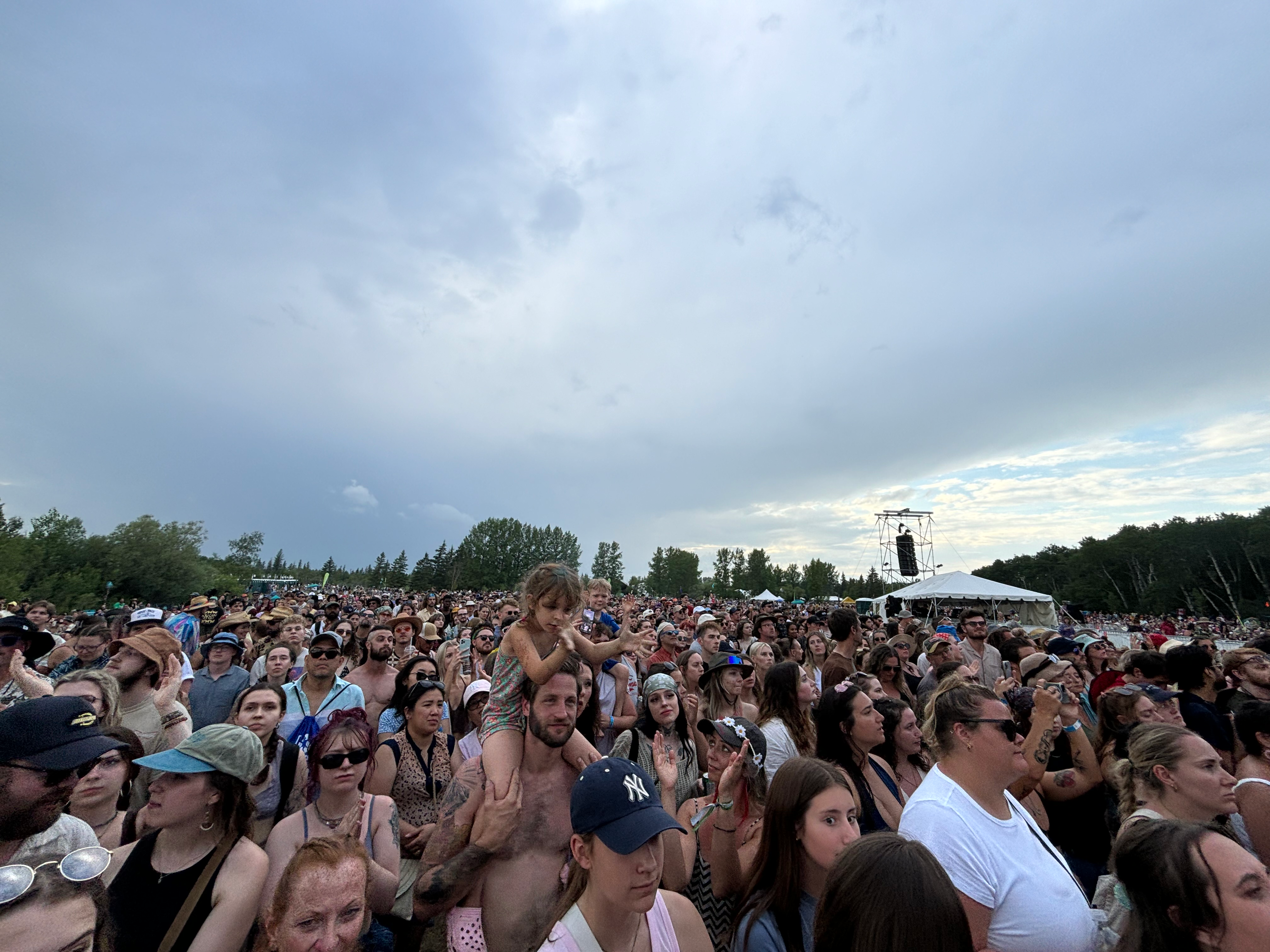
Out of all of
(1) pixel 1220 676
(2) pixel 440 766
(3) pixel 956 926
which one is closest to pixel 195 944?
A: (2) pixel 440 766

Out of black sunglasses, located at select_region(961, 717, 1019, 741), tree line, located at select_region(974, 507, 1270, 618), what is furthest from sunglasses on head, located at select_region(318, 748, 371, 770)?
tree line, located at select_region(974, 507, 1270, 618)

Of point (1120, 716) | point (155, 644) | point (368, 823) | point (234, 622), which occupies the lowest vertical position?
point (368, 823)

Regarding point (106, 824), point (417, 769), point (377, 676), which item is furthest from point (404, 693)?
point (106, 824)

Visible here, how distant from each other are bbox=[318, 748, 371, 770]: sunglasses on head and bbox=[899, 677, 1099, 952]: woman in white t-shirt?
260 centimetres

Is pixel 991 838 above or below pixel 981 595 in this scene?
below

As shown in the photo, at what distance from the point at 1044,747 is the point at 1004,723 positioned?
154 centimetres

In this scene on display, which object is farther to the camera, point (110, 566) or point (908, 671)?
point (110, 566)

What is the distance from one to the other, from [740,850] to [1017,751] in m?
1.37

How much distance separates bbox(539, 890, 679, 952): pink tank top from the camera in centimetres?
165

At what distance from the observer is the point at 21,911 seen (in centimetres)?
132

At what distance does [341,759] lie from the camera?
2.75m

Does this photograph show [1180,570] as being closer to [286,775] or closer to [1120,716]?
[1120,716]

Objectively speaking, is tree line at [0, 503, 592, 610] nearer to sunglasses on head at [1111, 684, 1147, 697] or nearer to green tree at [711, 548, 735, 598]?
sunglasses on head at [1111, 684, 1147, 697]

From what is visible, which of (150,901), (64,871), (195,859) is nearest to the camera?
(64,871)
